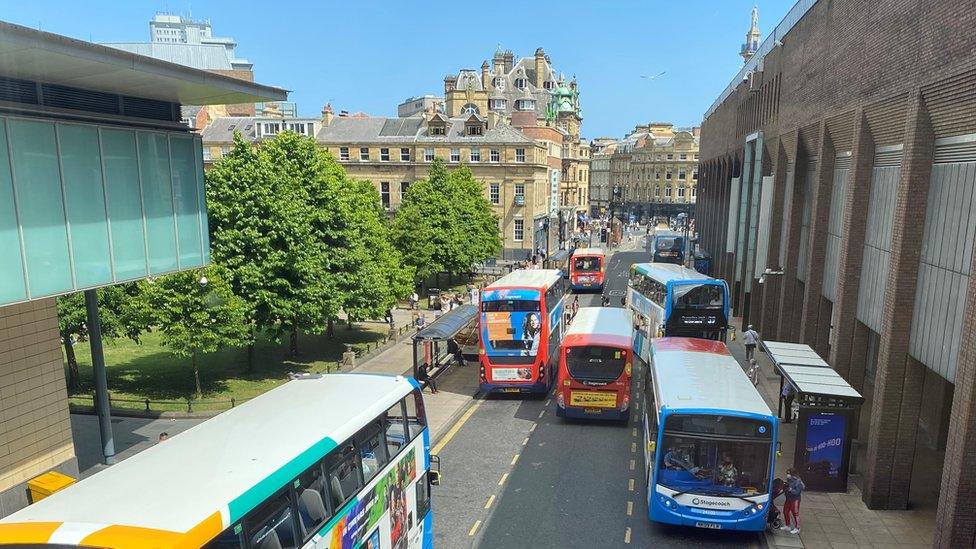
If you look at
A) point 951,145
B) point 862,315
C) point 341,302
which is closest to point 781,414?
point 862,315

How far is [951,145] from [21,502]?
20.7m

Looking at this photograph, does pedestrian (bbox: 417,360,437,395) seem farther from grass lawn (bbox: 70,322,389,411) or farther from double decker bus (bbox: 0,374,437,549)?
double decker bus (bbox: 0,374,437,549)

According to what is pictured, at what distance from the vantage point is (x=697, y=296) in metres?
22.6

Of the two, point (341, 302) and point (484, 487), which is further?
point (341, 302)

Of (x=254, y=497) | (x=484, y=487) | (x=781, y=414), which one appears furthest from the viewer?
(x=781, y=414)

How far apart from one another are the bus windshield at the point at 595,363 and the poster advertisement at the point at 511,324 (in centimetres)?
270

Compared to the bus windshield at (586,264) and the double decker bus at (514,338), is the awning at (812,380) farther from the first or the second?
the bus windshield at (586,264)

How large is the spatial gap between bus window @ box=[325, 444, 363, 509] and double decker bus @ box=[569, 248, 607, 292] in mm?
36998

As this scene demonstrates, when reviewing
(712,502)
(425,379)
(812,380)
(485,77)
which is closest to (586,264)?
(425,379)

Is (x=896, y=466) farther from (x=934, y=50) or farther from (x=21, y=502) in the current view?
(x=21, y=502)

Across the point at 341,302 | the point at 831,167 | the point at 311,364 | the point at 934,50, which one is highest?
the point at 934,50

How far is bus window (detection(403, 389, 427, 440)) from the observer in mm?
10570

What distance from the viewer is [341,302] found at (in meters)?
25.1

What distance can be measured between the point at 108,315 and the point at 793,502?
22943mm
